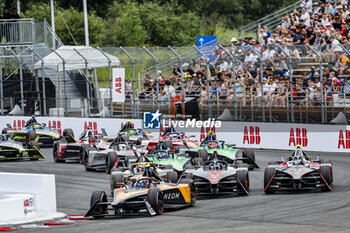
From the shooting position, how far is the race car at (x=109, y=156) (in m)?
24.0

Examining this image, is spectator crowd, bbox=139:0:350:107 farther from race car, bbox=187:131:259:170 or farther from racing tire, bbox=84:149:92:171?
racing tire, bbox=84:149:92:171

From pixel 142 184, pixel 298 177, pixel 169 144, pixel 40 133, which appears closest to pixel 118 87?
pixel 40 133

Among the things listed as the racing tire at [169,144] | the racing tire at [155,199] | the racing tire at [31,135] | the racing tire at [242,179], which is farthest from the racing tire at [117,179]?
the racing tire at [31,135]

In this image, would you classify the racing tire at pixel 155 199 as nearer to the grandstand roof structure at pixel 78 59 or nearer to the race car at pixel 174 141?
the race car at pixel 174 141

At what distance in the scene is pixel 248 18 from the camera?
75.4 metres

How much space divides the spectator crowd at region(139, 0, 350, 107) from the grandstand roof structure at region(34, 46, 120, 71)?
96.5 inches

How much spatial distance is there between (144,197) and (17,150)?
1382 cm

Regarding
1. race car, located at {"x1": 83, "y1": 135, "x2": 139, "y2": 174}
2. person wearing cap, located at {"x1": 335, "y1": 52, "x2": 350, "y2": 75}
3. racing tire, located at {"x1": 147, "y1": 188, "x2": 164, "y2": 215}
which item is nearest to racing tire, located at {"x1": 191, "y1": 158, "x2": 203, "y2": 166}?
race car, located at {"x1": 83, "y1": 135, "x2": 139, "y2": 174}

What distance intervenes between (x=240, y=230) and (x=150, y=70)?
21.7m

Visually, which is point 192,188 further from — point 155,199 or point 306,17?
point 306,17

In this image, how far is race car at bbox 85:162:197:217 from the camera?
15.9 metres

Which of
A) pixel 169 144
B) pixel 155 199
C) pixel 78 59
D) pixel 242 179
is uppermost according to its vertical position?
pixel 78 59

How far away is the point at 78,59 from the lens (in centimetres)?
3756

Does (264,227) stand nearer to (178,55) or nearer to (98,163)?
(98,163)
